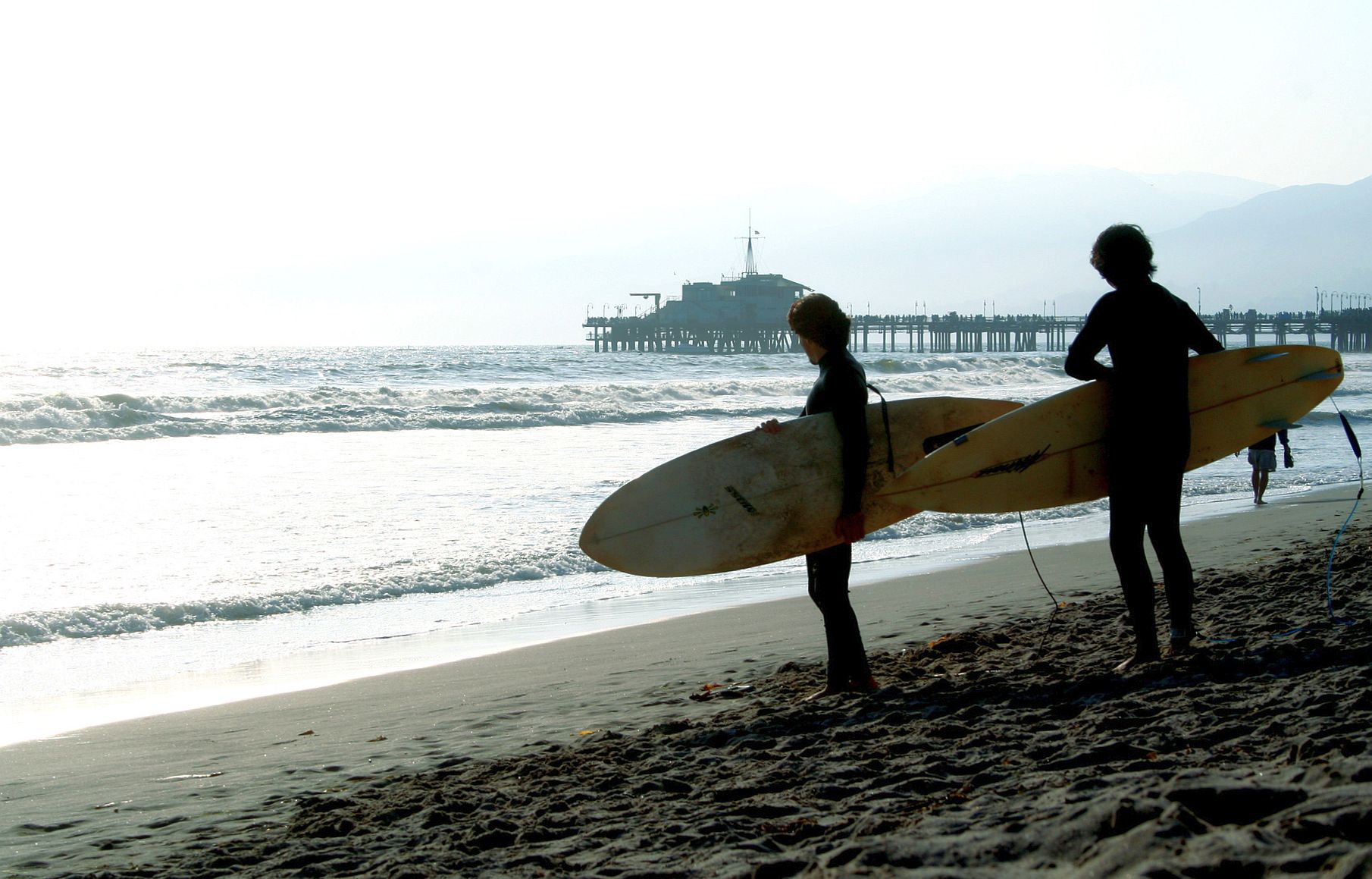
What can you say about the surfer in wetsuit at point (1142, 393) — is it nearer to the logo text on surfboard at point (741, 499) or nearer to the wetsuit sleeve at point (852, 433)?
the wetsuit sleeve at point (852, 433)

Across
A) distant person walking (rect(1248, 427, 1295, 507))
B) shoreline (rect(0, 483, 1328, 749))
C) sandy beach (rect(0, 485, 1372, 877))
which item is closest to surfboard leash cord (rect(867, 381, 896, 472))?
sandy beach (rect(0, 485, 1372, 877))

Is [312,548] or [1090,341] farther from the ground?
[1090,341]

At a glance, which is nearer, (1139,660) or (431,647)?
(1139,660)

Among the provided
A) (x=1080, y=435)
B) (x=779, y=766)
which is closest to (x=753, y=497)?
(x=1080, y=435)

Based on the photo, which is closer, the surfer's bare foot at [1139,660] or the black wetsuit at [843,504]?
the surfer's bare foot at [1139,660]

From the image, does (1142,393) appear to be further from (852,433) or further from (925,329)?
(925,329)

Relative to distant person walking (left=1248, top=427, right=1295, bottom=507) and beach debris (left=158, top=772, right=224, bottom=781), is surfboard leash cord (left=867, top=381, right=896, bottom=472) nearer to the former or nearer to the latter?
beach debris (left=158, top=772, right=224, bottom=781)

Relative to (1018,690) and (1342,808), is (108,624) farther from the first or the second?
(1342,808)

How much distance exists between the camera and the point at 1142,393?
3.61 m

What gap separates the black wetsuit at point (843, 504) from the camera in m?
3.71

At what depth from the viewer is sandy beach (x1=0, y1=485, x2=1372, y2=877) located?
2053 millimetres

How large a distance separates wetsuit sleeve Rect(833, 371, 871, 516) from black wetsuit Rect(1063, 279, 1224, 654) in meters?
0.66

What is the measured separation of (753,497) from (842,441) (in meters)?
0.70

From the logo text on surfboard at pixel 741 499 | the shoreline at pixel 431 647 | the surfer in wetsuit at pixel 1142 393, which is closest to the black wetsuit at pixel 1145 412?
the surfer in wetsuit at pixel 1142 393
